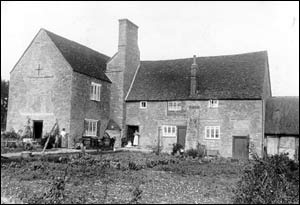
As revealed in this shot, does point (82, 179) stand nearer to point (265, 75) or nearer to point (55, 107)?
point (55, 107)

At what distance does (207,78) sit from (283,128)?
28.9 ft

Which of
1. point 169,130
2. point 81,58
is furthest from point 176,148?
point 81,58

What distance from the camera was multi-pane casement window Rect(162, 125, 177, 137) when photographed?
3506 cm

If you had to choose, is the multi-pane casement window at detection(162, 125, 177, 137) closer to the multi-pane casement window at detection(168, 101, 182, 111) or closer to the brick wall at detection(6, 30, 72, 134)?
the multi-pane casement window at detection(168, 101, 182, 111)

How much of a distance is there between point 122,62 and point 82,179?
82.5 ft

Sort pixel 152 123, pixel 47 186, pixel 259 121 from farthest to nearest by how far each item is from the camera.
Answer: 1. pixel 152 123
2. pixel 259 121
3. pixel 47 186

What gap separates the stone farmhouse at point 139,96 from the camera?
31859 millimetres

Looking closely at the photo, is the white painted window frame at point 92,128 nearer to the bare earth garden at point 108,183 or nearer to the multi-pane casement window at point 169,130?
the multi-pane casement window at point 169,130

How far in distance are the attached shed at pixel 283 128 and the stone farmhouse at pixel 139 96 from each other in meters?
1.16

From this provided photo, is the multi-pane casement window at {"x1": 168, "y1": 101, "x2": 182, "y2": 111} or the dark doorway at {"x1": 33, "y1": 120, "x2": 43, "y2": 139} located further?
the multi-pane casement window at {"x1": 168, "y1": 101, "x2": 182, "y2": 111}

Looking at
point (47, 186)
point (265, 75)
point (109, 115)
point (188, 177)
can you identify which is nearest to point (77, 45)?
point (109, 115)

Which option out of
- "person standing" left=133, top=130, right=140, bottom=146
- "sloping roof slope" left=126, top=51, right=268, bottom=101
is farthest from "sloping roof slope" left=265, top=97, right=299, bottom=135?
"person standing" left=133, top=130, right=140, bottom=146

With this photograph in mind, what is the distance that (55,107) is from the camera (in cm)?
3175

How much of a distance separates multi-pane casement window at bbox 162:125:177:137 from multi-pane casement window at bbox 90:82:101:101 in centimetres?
729
